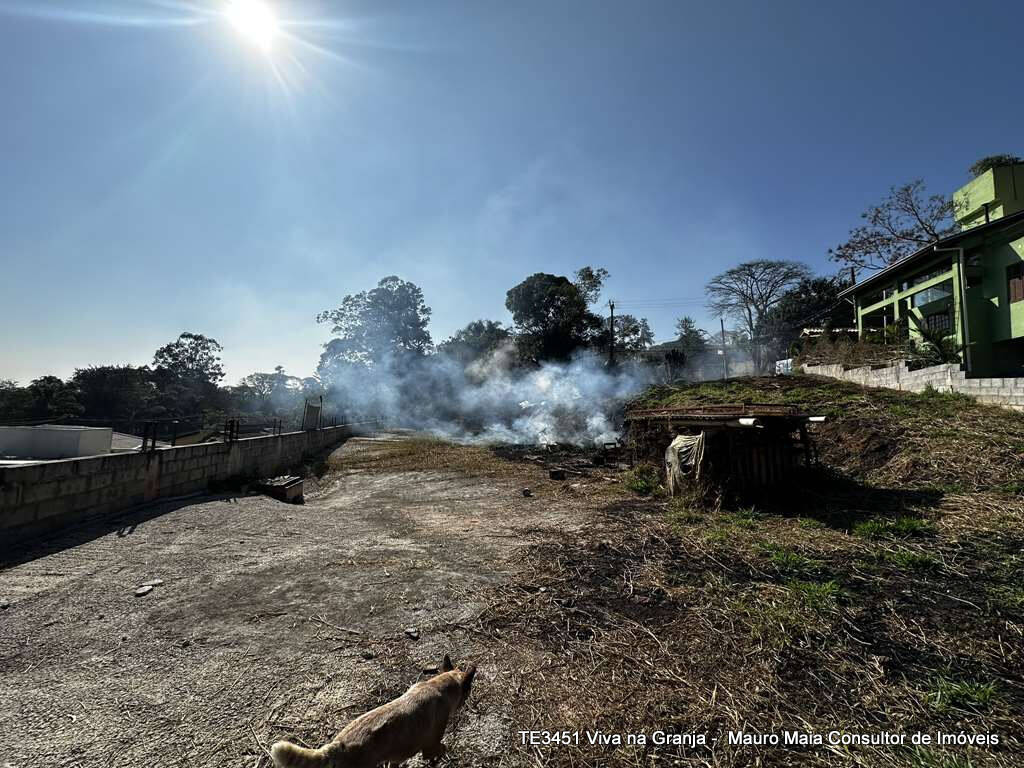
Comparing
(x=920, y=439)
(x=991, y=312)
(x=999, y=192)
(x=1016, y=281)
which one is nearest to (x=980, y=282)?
(x=991, y=312)

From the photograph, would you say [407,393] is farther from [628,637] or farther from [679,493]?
[628,637]

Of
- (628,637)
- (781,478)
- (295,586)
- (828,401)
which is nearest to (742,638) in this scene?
(628,637)

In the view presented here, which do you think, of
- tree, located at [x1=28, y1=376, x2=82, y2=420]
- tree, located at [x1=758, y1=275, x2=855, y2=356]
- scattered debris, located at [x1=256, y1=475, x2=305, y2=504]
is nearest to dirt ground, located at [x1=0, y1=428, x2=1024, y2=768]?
scattered debris, located at [x1=256, y1=475, x2=305, y2=504]

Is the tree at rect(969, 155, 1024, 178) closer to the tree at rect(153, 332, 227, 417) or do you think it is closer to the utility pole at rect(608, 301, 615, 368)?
the utility pole at rect(608, 301, 615, 368)

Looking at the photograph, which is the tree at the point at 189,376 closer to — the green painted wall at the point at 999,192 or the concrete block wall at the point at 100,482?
the concrete block wall at the point at 100,482

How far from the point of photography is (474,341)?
1641 inches

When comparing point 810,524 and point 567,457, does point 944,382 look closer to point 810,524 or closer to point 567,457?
point 810,524

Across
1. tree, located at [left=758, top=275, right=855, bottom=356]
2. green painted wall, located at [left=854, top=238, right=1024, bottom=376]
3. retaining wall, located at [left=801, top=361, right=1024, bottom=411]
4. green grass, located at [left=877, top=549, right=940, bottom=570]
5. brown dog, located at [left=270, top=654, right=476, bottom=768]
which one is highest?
tree, located at [left=758, top=275, right=855, bottom=356]

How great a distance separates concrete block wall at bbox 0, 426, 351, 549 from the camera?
18.1 ft

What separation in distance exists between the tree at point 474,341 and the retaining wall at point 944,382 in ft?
86.2

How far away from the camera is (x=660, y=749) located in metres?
2.23

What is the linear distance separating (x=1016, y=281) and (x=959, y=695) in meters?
19.6

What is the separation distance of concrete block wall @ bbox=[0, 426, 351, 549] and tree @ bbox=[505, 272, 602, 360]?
23.1m

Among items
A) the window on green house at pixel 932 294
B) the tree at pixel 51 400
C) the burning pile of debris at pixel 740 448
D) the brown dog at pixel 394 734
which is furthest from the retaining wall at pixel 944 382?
the tree at pixel 51 400
